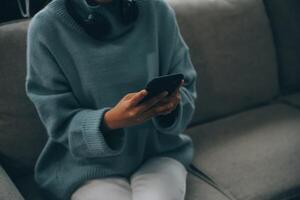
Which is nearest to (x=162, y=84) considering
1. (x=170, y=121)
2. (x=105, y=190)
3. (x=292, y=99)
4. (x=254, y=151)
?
(x=170, y=121)

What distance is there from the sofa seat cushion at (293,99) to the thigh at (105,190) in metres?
0.81

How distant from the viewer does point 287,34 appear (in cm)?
174

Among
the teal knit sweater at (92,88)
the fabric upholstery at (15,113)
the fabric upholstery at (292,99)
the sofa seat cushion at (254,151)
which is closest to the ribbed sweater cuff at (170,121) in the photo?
the teal knit sweater at (92,88)

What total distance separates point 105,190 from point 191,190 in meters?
0.26

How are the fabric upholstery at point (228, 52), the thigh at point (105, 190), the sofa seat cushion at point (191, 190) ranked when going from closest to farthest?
the thigh at point (105, 190), the sofa seat cushion at point (191, 190), the fabric upholstery at point (228, 52)

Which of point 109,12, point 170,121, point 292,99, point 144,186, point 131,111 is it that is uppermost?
point 109,12

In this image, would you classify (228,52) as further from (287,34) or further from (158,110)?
(158,110)

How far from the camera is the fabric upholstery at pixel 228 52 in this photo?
157cm

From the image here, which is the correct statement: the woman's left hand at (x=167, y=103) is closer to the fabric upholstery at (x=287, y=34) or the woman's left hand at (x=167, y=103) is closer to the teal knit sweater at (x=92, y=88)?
the teal knit sweater at (x=92, y=88)

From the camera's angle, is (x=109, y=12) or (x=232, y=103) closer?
(x=109, y=12)

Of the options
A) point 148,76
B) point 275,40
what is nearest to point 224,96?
point 275,40

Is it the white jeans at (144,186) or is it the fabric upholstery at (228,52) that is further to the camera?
the fabric upholstery at (228,52)

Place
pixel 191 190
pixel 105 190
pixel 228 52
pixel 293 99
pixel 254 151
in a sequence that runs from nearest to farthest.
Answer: pixel 105 190
pixel 191 190
pixel 254 151
pixel 228 52
pixel 293 99

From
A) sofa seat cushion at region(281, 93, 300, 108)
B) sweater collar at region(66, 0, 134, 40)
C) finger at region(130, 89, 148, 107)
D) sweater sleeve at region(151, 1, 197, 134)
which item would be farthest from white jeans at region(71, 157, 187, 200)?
sofa seat cushion at region(281, 93, 300, 108)
